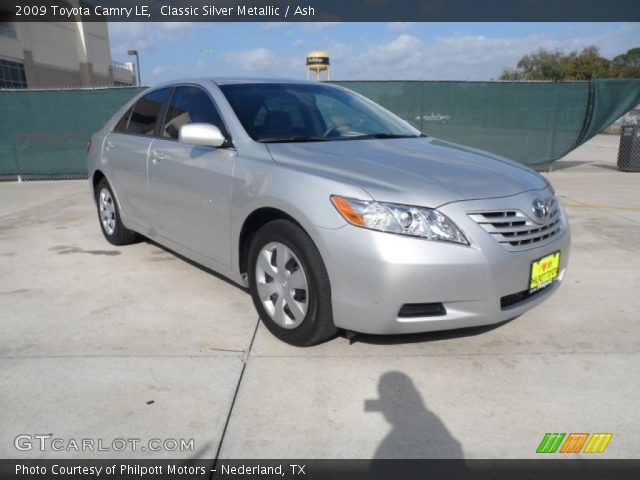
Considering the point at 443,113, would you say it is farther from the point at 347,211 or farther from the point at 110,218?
the point at 347,211

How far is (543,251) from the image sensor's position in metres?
2.83

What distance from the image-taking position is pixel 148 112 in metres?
4.44

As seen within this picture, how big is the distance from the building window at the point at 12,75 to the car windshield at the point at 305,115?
40.8m

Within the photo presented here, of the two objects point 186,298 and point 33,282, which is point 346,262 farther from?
point 33,282

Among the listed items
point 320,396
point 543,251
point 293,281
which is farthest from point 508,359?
point 293,281

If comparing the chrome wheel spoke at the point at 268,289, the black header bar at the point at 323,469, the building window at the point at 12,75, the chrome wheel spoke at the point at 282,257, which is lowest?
the black header bar at the point at 323,469

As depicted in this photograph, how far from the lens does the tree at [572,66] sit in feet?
181

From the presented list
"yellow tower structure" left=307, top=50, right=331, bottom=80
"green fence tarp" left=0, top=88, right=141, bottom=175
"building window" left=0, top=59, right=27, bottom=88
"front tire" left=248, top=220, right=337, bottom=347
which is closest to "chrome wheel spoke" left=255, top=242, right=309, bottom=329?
"front tire" left=248, top=220, right=337, bottom=347

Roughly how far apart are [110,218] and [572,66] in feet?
208

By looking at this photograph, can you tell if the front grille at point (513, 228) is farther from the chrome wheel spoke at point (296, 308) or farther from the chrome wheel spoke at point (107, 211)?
the chrome wheel spoke at point (107, 211)

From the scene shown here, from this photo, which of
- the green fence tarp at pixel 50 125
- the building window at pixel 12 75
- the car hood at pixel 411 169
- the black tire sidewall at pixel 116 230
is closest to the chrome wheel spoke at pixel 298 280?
the car hood at pixel 411 169

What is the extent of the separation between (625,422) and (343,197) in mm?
1726

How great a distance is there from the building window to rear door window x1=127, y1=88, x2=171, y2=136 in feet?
129

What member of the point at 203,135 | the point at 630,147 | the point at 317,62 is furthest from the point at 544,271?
the point at 317,62
